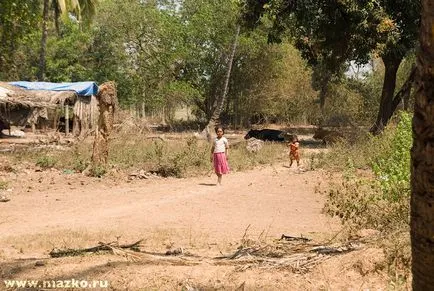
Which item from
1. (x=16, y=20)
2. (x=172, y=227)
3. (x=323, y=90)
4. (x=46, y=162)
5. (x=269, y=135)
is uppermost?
(x=16, y=20)

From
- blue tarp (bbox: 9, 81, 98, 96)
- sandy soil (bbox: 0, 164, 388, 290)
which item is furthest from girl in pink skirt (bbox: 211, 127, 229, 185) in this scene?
blue tarp (bbox: 9, 81, 98, 96)

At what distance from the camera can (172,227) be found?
6918 millimetres

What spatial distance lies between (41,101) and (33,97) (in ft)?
1.25

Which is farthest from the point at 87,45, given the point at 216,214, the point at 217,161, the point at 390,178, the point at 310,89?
the point at 390,178

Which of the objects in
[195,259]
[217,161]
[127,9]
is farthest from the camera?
[127,9]

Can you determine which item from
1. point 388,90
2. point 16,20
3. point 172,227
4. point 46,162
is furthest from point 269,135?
point 172,227

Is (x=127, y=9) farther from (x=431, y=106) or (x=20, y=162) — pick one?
(x=431, y=106)

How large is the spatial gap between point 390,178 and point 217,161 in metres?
5.35

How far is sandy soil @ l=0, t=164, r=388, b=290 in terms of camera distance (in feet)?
13.7

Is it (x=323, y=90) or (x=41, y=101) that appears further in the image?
(x=323, y=90)

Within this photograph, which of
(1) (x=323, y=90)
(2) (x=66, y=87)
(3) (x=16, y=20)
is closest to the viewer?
(3) (x=16, y=20)

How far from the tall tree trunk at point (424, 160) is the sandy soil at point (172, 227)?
Result: 1980 mm

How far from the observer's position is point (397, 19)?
57.7 feet

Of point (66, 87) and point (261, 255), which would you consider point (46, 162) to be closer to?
point (261, 255)
